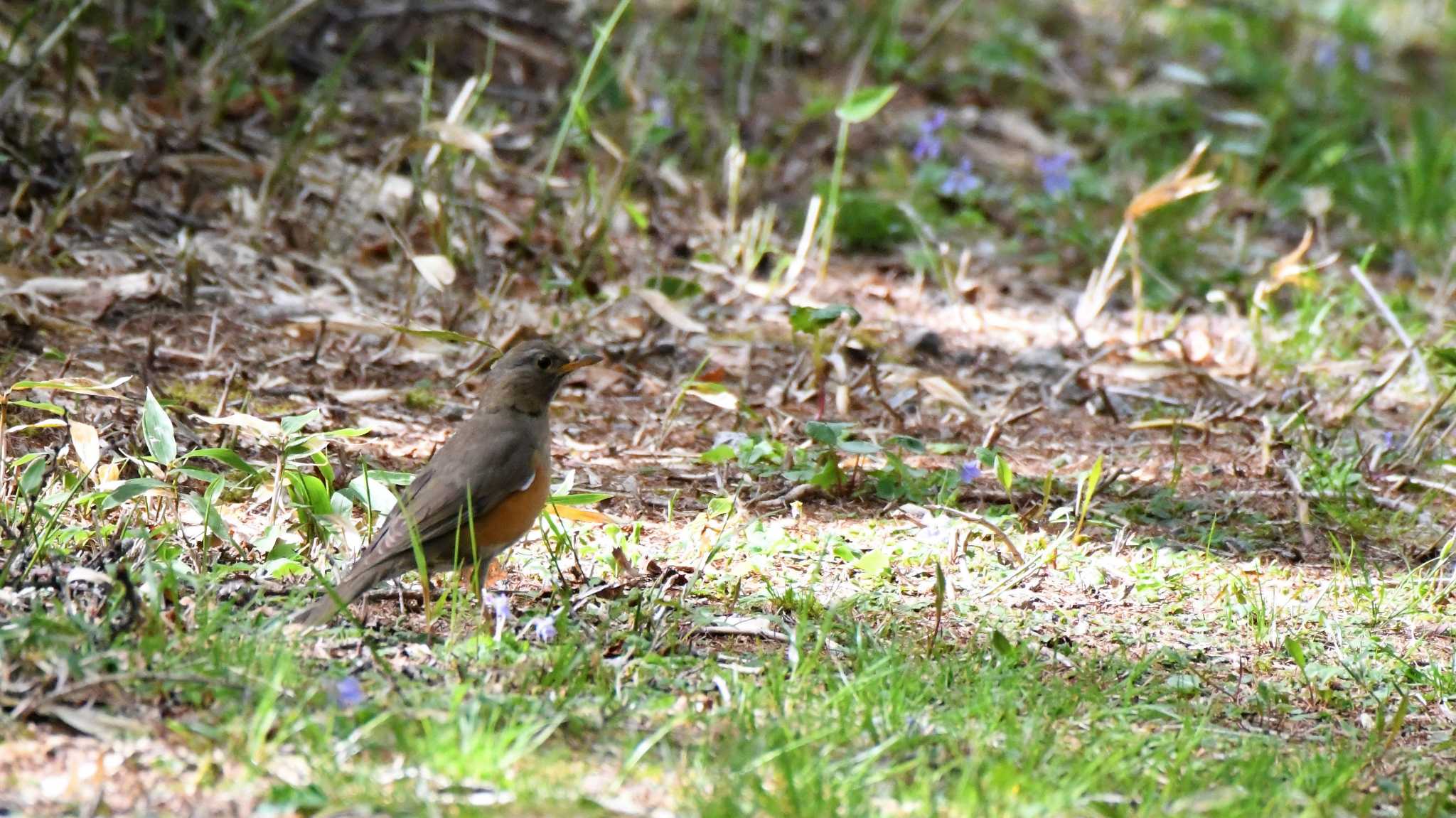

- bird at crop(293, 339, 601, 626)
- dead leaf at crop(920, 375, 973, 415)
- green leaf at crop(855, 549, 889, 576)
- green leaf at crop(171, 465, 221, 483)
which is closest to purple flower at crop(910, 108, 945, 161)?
dead leaf at crop(920, 375, 973, 415)

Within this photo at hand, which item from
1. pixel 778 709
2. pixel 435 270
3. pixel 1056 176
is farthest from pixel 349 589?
pixel 1056 176

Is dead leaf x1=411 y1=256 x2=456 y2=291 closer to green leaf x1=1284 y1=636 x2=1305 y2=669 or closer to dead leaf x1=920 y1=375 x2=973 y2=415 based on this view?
dead leaf x1=920 y1=375 x2=973 y2=415

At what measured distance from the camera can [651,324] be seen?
21.6 feet

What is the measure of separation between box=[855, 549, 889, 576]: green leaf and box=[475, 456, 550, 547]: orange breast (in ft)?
3.03

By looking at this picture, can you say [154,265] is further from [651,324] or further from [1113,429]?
[1113,429]

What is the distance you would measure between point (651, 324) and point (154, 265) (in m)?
1.94

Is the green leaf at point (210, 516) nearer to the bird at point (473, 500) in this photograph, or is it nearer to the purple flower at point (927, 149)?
the bird at point (473, 500)

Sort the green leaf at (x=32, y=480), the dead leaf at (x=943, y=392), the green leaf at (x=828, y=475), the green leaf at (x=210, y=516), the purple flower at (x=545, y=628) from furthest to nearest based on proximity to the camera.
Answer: the dead leaf at (x=943, y=392) → the green leaf at (x=828, y=475) → the green leaf at (x=210, y=516) → the green leaf at (x=32, y=480) → the purple flower at (x=545, y=628)

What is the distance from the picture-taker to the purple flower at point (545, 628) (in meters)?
3.62

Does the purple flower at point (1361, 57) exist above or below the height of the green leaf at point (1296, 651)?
above

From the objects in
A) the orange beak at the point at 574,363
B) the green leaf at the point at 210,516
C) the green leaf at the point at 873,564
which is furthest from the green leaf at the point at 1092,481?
the green leaf at the point at 210,516

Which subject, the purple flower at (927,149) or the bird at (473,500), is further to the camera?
the purple flower at (927,149)

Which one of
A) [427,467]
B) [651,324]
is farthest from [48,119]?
[427,467]

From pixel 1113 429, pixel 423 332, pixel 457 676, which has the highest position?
pixel 423 332
